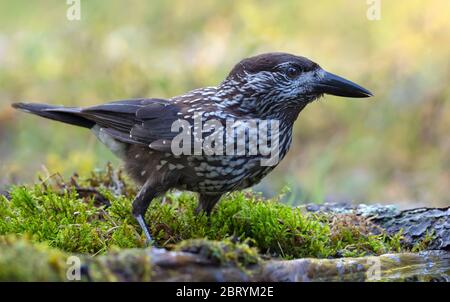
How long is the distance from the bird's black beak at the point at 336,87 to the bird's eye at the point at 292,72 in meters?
0.16

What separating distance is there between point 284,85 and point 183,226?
1261 millimetres

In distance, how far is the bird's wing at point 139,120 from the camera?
5531 millimetres

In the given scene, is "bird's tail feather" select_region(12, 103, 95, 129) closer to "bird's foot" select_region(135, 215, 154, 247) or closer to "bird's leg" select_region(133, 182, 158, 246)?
"bird's leg" select_region(133, 182, 158, 246)

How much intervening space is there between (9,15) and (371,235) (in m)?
8.21

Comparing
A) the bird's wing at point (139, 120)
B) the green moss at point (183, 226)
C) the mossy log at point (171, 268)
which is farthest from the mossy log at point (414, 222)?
the bird's wing at point (139, 120)

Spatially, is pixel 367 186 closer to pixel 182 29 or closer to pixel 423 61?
pixel 423 61

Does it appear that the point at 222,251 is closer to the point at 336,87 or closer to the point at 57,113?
the point at 336,87

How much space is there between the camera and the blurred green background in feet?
30.9

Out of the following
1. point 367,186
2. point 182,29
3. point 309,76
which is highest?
point 182,29

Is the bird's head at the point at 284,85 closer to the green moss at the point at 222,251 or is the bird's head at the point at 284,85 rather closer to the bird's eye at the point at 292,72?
the bird's eye at the point at 292,72

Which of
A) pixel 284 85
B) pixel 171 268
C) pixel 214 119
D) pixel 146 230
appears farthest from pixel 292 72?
pixel 171 268

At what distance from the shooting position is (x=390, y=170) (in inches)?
379

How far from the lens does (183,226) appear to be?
525 cm
